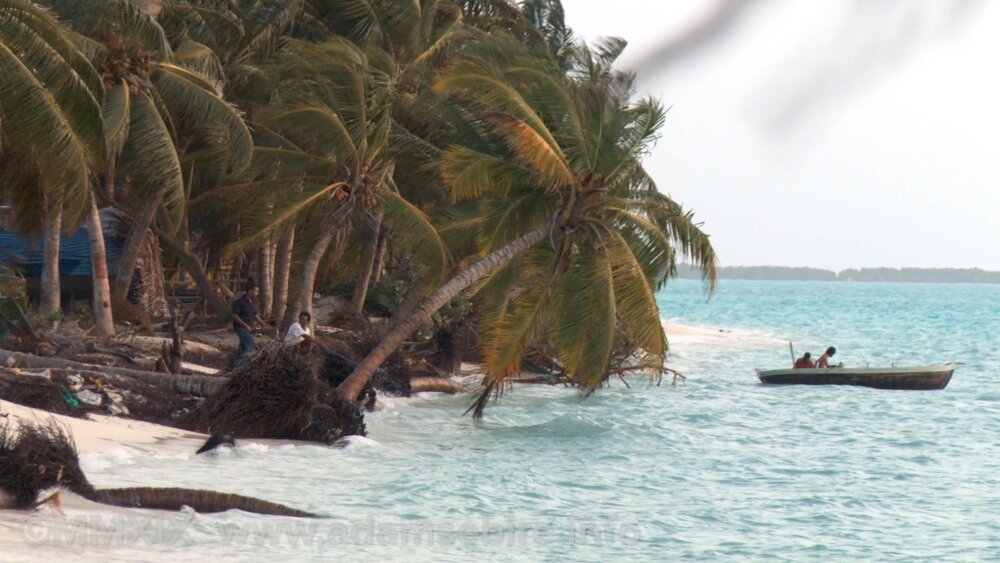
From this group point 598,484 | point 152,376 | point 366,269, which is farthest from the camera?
point 366,269

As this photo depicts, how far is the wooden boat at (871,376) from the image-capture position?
31641 millimetres

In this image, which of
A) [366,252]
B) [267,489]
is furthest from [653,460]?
[366,252]

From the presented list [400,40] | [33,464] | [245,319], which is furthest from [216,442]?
[400,40]

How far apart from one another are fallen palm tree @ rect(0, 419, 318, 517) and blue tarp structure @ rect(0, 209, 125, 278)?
54.4 ft

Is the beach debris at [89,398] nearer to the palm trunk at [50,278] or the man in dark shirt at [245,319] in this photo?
the man in dark shirt at [245,319]

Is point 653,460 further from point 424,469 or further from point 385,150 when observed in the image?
point 385,150

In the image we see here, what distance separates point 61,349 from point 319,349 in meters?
3.94

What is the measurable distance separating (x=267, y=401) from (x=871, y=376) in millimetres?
19013

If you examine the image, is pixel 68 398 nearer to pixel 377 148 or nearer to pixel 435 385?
pixel 377 148

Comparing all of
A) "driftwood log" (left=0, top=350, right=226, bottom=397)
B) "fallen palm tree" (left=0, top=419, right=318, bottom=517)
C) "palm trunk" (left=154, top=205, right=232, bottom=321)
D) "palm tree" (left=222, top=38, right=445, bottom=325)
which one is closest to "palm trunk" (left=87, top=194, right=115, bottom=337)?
"palm tree" (left=222, top=38, right=445, bottom=325)

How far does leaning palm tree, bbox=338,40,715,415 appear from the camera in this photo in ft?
60.1

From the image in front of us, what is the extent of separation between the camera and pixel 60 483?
11.3 m

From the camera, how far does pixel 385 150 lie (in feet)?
78.4

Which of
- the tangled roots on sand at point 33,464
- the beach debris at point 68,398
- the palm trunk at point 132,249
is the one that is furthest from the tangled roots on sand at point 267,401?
the palm trunk at point 132,249
